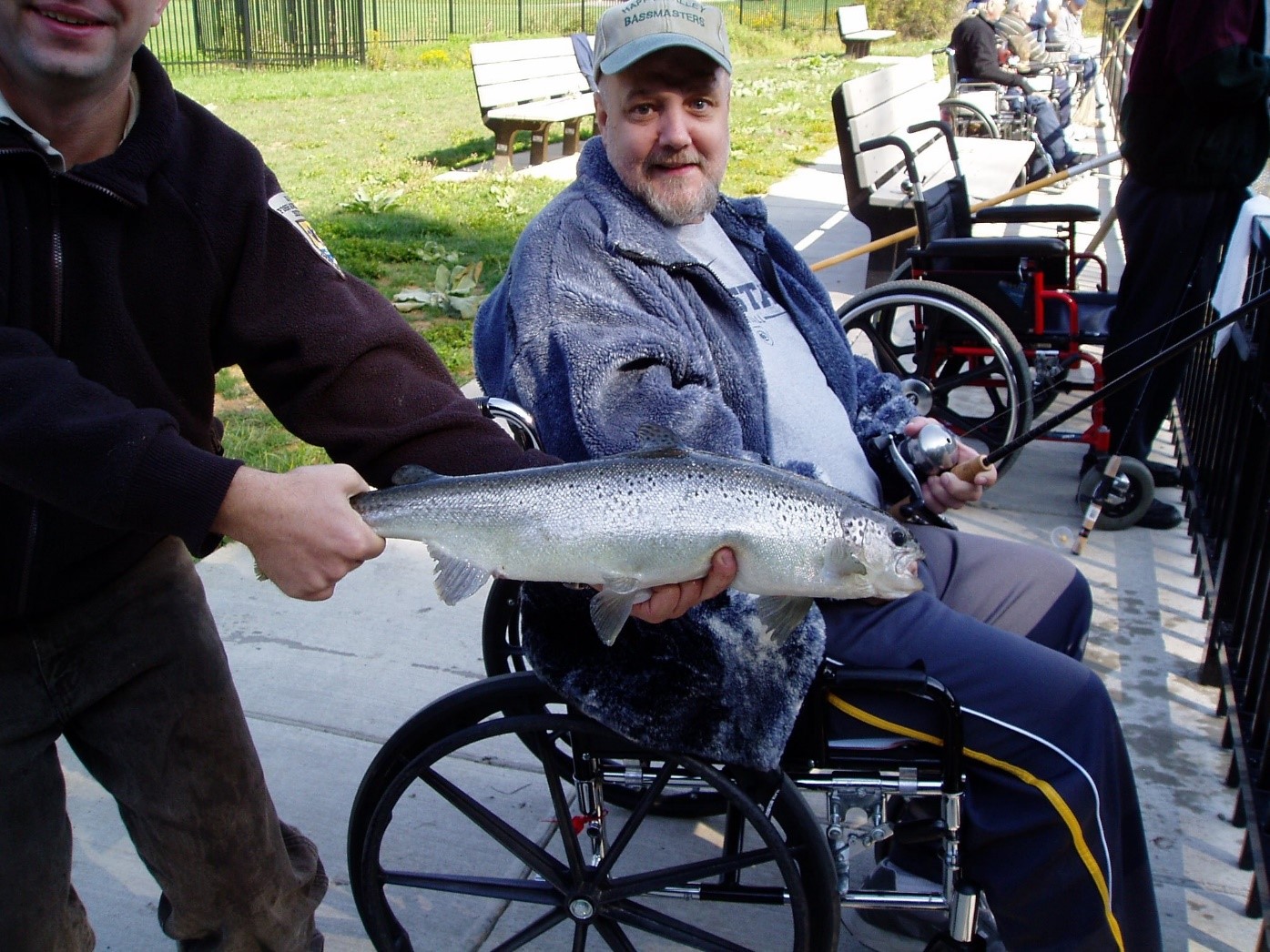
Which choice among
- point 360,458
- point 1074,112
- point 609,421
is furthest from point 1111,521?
point 1074,112

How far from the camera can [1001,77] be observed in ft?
38.0

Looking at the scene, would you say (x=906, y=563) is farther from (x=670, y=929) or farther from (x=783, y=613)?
(x=670, y=929)

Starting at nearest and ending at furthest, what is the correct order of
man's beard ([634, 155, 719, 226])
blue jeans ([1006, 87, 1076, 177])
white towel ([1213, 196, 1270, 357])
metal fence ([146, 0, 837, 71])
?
man's beard ([634, 155, 719, 226]), white towel ([1213, 196, 1270, 357]), blue jeans ([1006, 87, 1076, 177]), metal fence ([146, 0, 837, 71])

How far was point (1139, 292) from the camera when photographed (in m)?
4.57

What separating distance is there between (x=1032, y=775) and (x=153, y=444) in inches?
58.3

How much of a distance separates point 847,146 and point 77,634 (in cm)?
524

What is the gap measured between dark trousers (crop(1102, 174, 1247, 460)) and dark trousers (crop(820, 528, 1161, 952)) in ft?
8.52

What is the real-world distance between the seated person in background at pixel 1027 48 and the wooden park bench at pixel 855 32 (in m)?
Result: 7.30

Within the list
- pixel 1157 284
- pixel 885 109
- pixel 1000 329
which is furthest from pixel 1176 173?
pixel 885 109

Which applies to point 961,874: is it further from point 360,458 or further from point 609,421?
point 360,458

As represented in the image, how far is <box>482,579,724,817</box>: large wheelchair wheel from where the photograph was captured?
8.73 ft

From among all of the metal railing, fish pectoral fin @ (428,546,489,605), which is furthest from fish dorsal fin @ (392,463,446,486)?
the metal railing

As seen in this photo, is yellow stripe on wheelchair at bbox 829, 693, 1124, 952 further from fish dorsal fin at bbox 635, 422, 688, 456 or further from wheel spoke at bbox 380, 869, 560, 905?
wheel spoke at bbox 380, 869, 560, 905

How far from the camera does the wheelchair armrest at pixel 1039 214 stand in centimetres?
518
